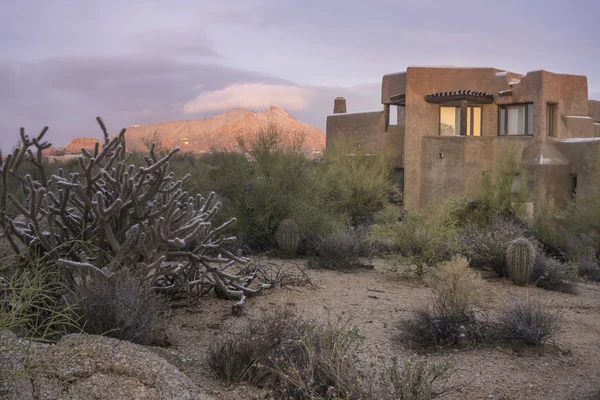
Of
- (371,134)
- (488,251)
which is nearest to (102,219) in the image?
(488,251)

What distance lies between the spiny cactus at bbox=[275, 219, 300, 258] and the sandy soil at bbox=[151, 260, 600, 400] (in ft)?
6.96

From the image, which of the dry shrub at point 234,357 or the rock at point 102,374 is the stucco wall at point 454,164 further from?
the rock at point 102,374

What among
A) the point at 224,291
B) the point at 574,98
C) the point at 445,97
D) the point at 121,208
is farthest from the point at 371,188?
the point at 121,208

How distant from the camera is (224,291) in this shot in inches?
310

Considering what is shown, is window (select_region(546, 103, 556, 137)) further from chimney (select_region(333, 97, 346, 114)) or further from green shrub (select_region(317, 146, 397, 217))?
chimney (select_region(333, 97, 346, 114))

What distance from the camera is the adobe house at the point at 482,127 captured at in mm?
26328

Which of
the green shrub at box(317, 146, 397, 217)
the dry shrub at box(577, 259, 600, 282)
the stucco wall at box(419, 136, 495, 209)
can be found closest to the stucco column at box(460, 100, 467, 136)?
the stucco wall at box(419, 136, 495, 209)

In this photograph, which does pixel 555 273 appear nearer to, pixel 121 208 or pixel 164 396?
pixel 121 208

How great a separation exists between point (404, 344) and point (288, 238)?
6.21 meters

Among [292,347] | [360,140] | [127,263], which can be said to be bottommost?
[292,347]

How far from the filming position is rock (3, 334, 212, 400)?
3.66 m

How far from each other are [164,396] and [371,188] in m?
21.7

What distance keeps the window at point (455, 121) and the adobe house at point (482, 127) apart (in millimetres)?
46

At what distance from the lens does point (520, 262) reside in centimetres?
1053
